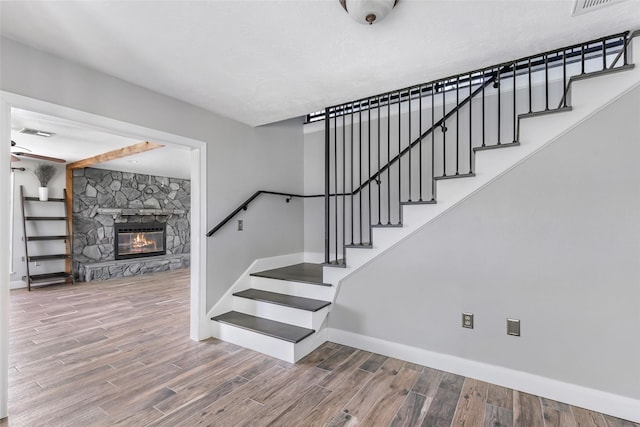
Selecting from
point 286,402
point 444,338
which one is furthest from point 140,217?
point 444,338

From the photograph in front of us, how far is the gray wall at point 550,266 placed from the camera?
1.85 metres

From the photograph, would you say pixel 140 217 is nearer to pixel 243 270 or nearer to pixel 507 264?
pixel 243 270

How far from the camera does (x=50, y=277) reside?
215 inches

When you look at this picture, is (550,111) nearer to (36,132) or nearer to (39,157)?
(36,132)

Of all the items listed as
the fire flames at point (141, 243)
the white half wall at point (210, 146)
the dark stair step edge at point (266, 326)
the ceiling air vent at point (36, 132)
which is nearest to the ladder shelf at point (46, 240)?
the fire flames at point (141, 243)

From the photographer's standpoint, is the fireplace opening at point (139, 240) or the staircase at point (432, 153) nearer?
the staircase at point (432, 153)

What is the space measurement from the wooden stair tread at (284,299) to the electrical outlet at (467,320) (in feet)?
3.83

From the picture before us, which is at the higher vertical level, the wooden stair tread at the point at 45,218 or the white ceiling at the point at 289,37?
the white ceiling at the point at 289,37

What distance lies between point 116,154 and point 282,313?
370 centimetres

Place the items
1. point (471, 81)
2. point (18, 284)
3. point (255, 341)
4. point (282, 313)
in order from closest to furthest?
point (471, 81) → point (255, 341) → point (282, 313) → point (18, 284)

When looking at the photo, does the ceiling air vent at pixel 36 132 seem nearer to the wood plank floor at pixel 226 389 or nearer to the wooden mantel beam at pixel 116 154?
the wooden mantel beam at pixel 116 154

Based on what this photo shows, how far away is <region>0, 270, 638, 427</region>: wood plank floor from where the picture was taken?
1.82 m

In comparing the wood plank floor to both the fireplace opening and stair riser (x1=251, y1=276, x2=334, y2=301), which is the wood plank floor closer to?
stair riser (x1=251, y1=276, x2=334, y2=301)

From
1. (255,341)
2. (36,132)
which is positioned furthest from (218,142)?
(36,132)
